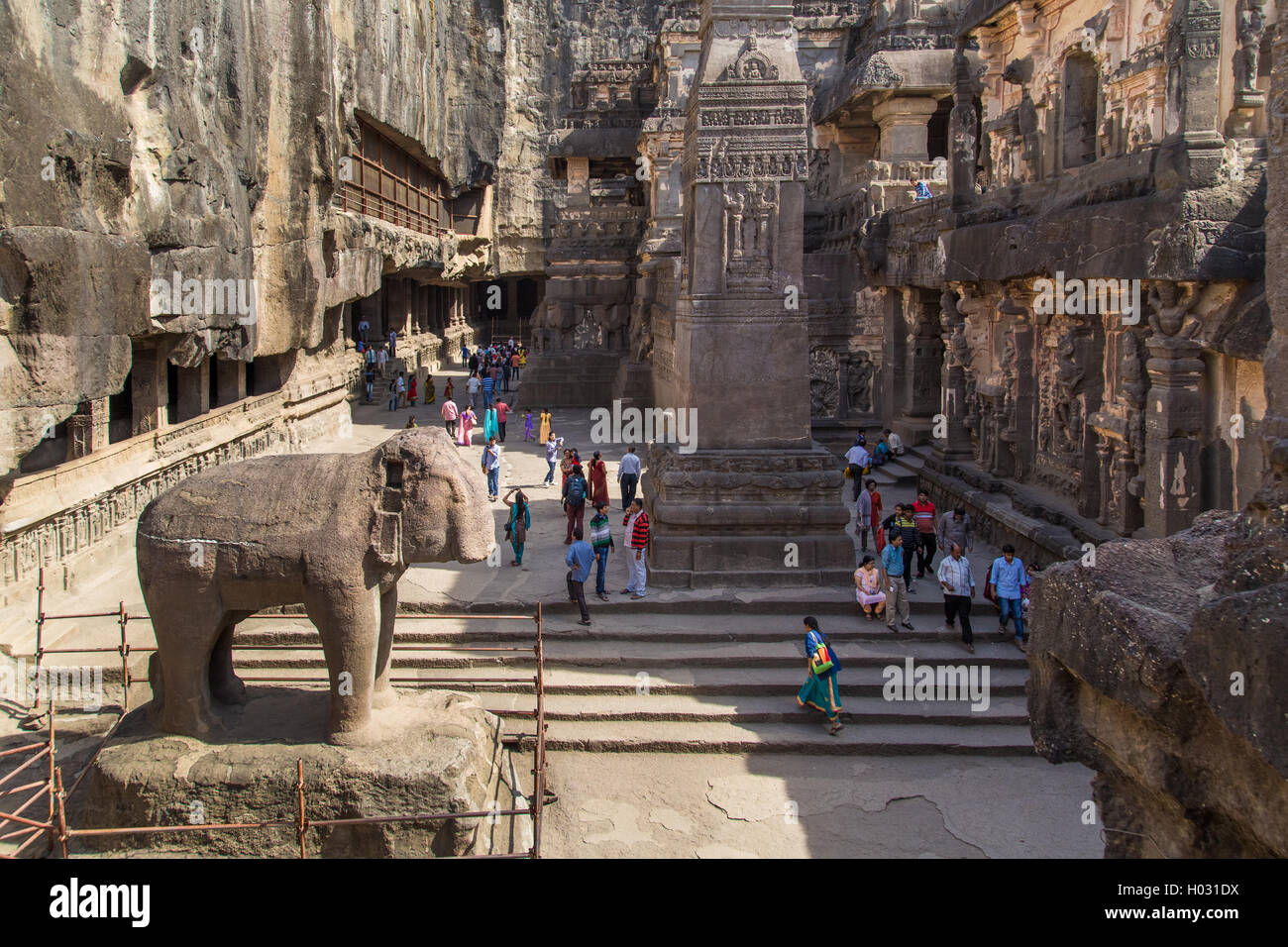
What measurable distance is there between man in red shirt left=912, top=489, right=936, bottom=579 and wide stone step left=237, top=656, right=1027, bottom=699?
1.78 m

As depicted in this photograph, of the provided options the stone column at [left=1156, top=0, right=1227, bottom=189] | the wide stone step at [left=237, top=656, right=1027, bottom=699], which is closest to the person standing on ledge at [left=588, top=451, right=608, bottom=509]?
the wide stone step at [left=237, top=656, right=1027, bottom=699]

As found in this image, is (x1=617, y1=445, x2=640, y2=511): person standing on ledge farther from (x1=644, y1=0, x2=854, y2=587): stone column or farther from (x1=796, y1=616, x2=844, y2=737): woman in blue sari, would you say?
(x1=796, y1=616, x2=844, y2=737): woman in blue sari

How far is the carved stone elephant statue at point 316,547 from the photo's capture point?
6.43 m

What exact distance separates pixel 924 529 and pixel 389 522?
633 centimetres

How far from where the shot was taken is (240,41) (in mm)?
14602

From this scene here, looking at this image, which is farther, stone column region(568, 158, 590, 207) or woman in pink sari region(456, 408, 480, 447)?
stone column region(568, 158, 590, 207)

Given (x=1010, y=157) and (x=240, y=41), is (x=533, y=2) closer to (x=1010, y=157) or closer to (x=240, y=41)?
(x=240, y=41)

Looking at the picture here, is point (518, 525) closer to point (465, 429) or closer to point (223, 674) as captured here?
point (223, 674)

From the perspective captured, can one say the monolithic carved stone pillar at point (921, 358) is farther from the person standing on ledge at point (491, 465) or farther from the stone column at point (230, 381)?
the stone column at point (230, 381)

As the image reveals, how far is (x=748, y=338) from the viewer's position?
11016 mm

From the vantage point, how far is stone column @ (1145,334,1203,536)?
8461 mm

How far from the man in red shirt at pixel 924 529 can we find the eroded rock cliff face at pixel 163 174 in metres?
8.16

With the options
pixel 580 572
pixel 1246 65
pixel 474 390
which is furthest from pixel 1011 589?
pixel 474 390

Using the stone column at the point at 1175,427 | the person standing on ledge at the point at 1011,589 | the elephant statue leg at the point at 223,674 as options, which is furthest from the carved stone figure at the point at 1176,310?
the elephant statue leg at the point at 223,674
